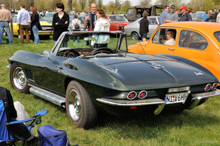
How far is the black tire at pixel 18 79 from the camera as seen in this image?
5.58 meters

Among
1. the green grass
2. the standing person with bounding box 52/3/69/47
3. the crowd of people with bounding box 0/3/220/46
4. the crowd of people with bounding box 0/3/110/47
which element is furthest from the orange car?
the standing person with bounding box 52/3/69/47

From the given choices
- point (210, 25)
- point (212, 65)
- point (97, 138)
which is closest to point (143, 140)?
point (97, 138)

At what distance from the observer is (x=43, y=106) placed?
16.1ft

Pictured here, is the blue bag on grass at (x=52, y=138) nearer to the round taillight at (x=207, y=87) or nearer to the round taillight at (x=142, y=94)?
the round taillight at (x=142, y=94)

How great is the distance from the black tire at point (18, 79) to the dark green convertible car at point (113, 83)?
737 millimetres

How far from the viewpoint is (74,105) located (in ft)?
13.0

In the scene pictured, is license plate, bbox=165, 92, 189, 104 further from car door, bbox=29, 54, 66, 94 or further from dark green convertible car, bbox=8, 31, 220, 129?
car door, bbox=29, 54, 66, 94

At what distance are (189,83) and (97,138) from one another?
4.56 ft

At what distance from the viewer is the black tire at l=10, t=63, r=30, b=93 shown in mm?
5581

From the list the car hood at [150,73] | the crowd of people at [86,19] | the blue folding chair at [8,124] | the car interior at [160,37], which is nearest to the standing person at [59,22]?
the crowd of people at [86,19]

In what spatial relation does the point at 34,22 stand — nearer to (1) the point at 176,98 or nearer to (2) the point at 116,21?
(2) the point at 116,21

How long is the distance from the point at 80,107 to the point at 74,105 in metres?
0.22


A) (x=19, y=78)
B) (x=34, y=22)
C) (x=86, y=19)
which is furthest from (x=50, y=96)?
(x=34, y=22)

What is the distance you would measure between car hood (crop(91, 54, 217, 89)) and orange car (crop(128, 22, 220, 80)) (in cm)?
→ 148
